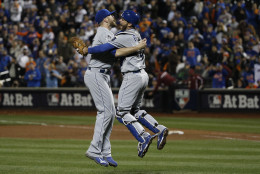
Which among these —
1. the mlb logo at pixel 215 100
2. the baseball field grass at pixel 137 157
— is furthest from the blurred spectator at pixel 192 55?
the baseball field grass at pixel 137 157

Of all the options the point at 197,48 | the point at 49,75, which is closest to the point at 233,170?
the point at 197,48

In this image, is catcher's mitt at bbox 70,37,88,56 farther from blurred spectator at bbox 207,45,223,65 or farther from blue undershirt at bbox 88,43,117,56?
blurred spectator at bbox 207,45,223,65

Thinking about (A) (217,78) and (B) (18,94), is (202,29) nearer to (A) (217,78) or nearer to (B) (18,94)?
(A) (217,78)

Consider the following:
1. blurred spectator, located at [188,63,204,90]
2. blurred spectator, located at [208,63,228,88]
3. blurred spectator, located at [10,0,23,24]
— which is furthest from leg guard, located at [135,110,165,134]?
blurred spectator, located at [10,0,23,24]

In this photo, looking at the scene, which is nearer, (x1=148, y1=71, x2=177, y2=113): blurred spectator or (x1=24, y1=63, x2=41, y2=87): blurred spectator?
(x1=148, y1=71, x2=177, y2=113): blurred spectator

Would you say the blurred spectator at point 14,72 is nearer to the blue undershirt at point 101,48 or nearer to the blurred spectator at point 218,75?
the blurred spectator at point 218,75

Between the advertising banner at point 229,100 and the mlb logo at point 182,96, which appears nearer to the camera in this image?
the advertising banner at point 229,100

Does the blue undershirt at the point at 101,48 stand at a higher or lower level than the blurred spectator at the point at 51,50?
higher
